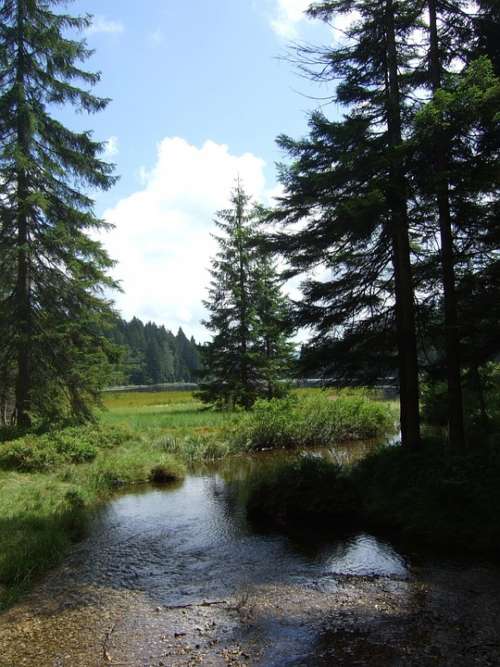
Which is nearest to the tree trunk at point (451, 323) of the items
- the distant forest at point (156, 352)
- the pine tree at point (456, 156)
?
the pine tree at point (456, 156)

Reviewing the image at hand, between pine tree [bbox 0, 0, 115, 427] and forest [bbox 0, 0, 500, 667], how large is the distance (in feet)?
0.27

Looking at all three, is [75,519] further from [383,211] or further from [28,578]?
[383,211]

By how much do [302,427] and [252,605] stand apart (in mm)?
14387

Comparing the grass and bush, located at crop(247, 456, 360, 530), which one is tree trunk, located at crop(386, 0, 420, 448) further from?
the grass

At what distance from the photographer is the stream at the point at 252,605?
5.35 meters

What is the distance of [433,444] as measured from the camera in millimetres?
11391

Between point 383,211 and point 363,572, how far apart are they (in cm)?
665

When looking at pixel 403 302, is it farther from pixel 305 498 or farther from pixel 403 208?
pixel 305 498

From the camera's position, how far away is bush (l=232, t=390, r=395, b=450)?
66.1 ft

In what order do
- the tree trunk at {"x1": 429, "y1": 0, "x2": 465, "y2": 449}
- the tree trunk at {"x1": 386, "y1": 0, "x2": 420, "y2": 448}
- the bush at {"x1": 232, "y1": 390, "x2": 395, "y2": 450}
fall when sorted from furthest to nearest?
the bush at {"x1": 232, "y1": 390, "x2": 395, "y2": 450} < the tree trunk at {"x1": 386, "y1": 0, "x2": 420, "y2": 448} < the tree trunk at {"x1": 429, "y1": 0, "x2": 465, "y2": 449}

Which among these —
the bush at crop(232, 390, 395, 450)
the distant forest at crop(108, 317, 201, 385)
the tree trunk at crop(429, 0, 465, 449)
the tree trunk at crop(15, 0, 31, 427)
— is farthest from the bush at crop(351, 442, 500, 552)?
the distant forest at crop(108, 317, 201, 385)

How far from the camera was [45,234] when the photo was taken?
58.1 feet

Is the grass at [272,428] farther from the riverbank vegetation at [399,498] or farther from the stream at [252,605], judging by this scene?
the stream at [252,605]

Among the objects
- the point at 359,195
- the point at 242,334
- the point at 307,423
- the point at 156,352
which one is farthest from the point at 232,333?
the point at 156,352
